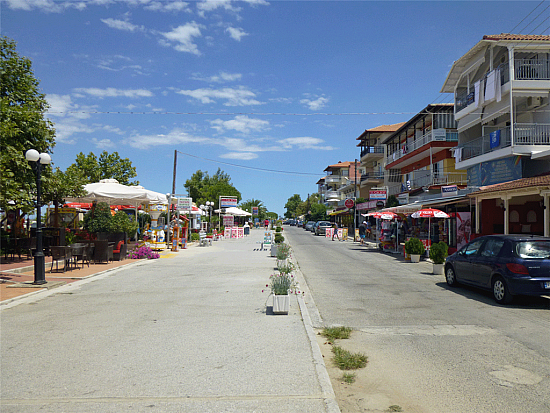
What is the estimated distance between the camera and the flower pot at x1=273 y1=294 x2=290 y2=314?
7984mm

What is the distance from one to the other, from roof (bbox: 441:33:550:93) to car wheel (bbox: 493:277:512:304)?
1787cm

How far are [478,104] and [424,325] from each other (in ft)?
69.0

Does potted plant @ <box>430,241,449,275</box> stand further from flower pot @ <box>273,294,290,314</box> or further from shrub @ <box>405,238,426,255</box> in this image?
flower pot @ <box>273,294,290,314</box>

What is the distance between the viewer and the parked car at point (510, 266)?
9000 millimetres

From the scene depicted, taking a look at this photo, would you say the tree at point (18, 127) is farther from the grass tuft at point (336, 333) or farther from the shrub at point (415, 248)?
the shrub at point (415, 248)

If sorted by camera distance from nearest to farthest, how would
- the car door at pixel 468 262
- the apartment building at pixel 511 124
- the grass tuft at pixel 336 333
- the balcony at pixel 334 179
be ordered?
the grass tuft at pixel 336 333 → the car door at pixel 468 262 → the apartment building at pixel 511 124 → the balcony at pixel 334 179

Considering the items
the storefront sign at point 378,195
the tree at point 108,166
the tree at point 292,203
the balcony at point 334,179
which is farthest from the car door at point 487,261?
the tree at point 292,203

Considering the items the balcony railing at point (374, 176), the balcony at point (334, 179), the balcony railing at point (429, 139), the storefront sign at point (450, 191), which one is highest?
the balcony at point (334, 179)

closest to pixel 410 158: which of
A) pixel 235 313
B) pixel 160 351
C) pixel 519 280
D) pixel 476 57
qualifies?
pixel 476 57

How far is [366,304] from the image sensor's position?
9508 millimetres

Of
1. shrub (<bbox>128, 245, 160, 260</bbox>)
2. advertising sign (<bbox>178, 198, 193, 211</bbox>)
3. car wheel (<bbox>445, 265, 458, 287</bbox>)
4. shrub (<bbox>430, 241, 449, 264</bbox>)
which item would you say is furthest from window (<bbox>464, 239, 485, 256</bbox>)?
advertising sign (<bbox>178, 198, 193, 211</bbox>)

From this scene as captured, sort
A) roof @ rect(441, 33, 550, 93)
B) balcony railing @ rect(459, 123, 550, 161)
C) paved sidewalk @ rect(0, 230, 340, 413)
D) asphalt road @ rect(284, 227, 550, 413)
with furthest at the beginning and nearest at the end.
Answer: roof @ rect(441, 33, 550, 93), balcony railing @ rect(459, 123, 550, 161), asphalt road @ rect(284, 227, 550, 413), paved sidewalk @ rect(0, 230, 340, 413)

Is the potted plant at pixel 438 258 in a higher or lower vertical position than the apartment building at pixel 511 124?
lower

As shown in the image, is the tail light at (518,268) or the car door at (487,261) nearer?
the tail light at (518,268)
